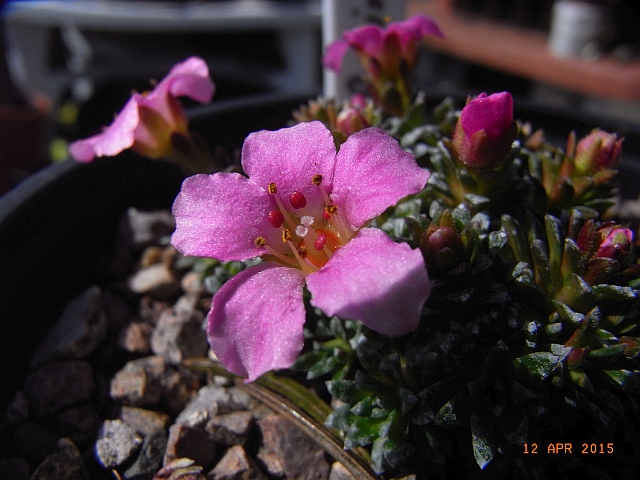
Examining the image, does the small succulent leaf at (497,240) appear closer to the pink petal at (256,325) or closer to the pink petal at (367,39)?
the pink petal at (256,325)

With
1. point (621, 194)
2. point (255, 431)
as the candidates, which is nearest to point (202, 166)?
point (255, 431)

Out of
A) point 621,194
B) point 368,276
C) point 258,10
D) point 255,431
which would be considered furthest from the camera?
point 258,10

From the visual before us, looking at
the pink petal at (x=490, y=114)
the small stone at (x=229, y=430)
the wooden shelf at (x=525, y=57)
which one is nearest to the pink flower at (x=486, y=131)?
the pink petal at (x=490, y=114)

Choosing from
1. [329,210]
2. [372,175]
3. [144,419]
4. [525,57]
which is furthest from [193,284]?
[525,57]

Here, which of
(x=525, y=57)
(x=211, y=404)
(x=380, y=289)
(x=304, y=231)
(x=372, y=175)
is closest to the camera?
(x=380, y=289)

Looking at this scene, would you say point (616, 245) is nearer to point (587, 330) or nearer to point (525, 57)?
point (587, 330)

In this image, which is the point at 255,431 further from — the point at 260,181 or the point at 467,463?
the point at 260,181
